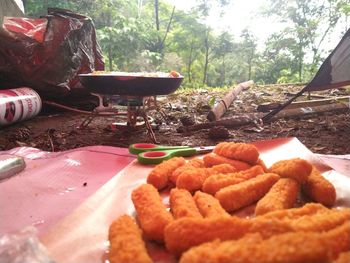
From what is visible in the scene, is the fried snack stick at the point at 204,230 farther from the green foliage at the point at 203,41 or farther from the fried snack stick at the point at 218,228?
the green foliage at the point at 203,41

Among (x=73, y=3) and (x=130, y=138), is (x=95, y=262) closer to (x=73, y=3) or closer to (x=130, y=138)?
(x=130, y=138)

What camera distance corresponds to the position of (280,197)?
1178 mm

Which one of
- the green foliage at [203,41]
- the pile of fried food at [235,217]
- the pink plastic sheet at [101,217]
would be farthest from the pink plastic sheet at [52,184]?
the green foliage at [203,41]

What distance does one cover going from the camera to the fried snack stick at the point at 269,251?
0.63 meters

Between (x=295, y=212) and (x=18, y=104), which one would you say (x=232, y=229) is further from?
(x=18, y=104)

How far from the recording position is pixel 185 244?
0.87 meters

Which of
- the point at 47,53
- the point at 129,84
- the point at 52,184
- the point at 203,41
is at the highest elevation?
the point at 203,41

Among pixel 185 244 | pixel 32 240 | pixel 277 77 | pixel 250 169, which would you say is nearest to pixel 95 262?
pixel 32 240

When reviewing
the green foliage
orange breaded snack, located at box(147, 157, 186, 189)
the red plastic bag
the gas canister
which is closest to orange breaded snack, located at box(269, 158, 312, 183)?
orange breaded snack, located at box(147, 157, 186, 189)

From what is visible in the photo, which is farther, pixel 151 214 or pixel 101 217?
pixel 101 217

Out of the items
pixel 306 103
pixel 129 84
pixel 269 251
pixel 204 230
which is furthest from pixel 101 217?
pixel 306 103

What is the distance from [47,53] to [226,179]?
14.0 feet

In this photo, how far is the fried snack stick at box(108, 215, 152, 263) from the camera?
817mm

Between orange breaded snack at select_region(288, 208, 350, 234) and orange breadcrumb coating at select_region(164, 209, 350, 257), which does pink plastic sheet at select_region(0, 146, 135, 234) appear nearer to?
orange breadcrumb coating at select_region(164, 209, 350, 257)
